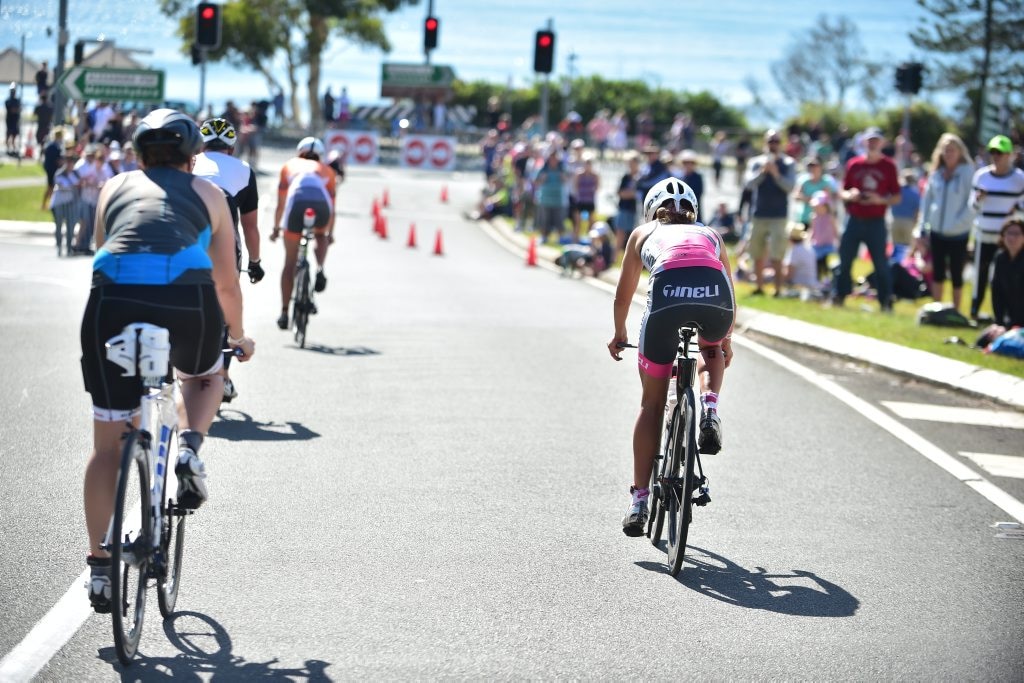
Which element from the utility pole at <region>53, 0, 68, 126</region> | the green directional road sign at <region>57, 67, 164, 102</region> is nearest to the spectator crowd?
the green directional road sign at <region>57, 67, 164, 102</region>

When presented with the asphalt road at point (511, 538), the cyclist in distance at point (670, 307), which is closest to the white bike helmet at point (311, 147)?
the asphalt road at point (511, 538)

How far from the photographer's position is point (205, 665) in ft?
18.0

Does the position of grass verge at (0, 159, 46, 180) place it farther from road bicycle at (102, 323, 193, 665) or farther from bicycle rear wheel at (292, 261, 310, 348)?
road bicycle at (102, 323, 193, 665)

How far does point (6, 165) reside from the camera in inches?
1592

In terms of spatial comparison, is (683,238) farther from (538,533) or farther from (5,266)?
(5,266)

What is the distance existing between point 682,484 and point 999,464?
12.4ft

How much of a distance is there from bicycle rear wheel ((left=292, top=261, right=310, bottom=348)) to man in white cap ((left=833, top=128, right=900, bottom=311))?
6.61 metres

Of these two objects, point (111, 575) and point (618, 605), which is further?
point (618, 605)

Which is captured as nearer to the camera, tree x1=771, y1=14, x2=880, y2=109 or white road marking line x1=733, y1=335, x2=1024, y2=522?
white road marking line x1=733, y1=335, x2=1024, y2=522

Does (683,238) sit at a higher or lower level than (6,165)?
higher

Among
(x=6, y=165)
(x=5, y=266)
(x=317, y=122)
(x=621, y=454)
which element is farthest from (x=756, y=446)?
(x=317, y=122)

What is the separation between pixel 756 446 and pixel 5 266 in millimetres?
13546

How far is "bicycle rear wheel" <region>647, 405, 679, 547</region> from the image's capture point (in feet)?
23.3

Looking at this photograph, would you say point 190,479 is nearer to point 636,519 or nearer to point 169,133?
point 169,133
